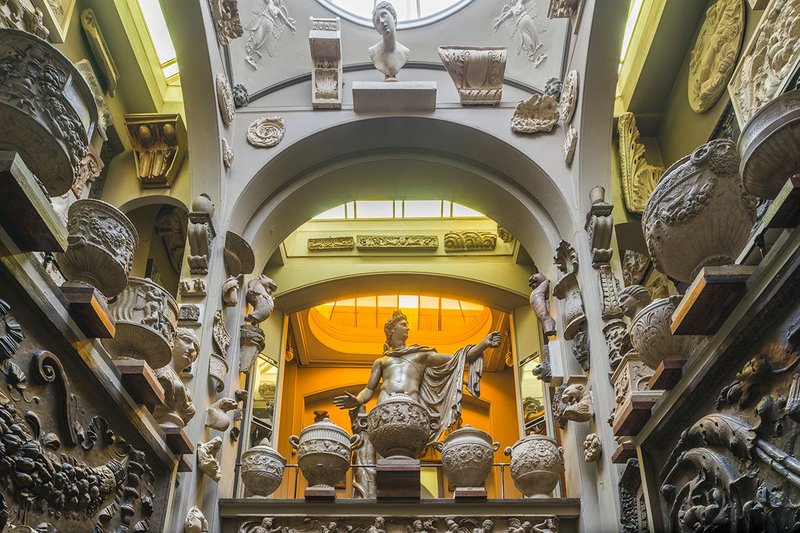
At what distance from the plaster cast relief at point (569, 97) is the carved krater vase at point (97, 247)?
5.26 m

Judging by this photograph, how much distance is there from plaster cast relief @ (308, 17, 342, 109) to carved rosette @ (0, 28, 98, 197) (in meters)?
5.22

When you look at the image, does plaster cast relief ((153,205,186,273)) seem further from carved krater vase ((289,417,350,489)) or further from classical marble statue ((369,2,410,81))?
carved krater vase ((289,417,350,489))

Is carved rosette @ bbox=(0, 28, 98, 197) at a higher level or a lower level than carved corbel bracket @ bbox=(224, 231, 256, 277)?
lower

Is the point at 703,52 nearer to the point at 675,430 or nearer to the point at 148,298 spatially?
the point at 675,430

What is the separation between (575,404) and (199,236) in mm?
3945

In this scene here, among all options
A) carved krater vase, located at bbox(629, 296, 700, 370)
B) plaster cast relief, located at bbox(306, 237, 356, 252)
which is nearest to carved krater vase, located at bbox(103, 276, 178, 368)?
carved krater vase, located at bbox(629, 296, 700, 370)

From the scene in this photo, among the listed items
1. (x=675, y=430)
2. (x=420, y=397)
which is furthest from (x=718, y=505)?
(x=420, y=397)

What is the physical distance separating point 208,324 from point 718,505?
188 inches

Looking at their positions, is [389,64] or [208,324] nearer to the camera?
[208,324]

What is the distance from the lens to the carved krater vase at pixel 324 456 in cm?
679

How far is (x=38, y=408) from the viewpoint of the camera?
3902mm

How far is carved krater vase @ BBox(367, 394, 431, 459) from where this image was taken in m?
6.76

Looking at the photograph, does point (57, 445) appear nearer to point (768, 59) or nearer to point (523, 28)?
point (768, 59)

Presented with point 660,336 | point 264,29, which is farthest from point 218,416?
point 264,29
